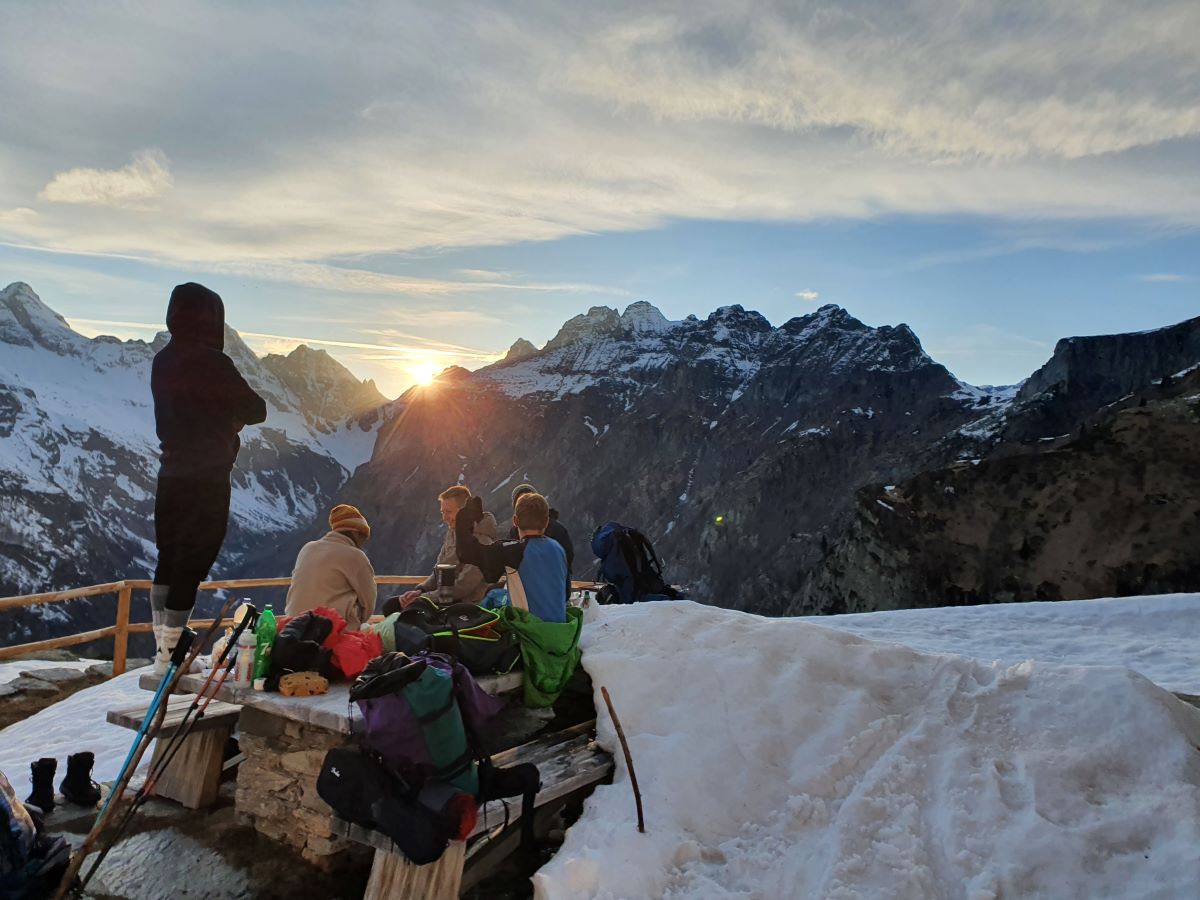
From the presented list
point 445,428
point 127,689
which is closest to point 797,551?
point 127,689

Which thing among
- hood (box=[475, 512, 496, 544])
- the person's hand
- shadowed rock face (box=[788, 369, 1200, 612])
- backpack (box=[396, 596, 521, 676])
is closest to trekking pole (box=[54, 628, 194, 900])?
backpack (box=[396, 596, 521, 676])

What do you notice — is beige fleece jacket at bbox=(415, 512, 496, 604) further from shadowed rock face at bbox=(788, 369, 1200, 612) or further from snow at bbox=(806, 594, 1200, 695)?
shadowed rock face at bbox=(788, 369, 1200, 612)

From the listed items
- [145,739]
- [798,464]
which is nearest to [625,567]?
[145,739]

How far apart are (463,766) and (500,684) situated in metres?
1.48

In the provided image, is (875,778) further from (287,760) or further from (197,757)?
(197,757)

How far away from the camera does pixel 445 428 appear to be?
145 metres

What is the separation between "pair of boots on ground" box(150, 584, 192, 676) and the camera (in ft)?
14.8

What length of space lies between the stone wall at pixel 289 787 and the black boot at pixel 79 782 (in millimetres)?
1863

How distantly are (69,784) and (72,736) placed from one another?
3128 mm

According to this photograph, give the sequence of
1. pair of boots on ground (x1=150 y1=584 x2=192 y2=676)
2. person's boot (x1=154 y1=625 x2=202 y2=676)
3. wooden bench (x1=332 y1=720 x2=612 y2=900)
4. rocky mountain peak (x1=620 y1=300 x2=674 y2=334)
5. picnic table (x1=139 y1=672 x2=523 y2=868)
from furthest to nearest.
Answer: rocky mountain peak (x1=620 y1=300 x2=674 y2=334)
picnic table (x1=139 y1=672 x2=523 y2=868)
person's boot (x1=154 y1=625 x2=202 y2=676)
pair of boots on ground (x1=150 y1=584 x2=192 y2=676)
wooden bench (x1=332 y1=720 x2=612 y2=900)

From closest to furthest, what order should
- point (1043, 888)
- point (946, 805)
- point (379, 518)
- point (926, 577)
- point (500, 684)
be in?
point (1043, 888) < point (946, 805) < point (500, 684) < point (926, 577) < point (379, 518)

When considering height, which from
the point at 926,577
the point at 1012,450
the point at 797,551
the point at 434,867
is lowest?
the point at 797,551

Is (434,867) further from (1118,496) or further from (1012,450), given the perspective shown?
(1012,450)

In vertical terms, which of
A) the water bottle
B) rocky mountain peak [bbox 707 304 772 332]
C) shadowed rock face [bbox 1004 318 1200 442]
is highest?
rocky mountain peak [bbox 707 304 772 332]
